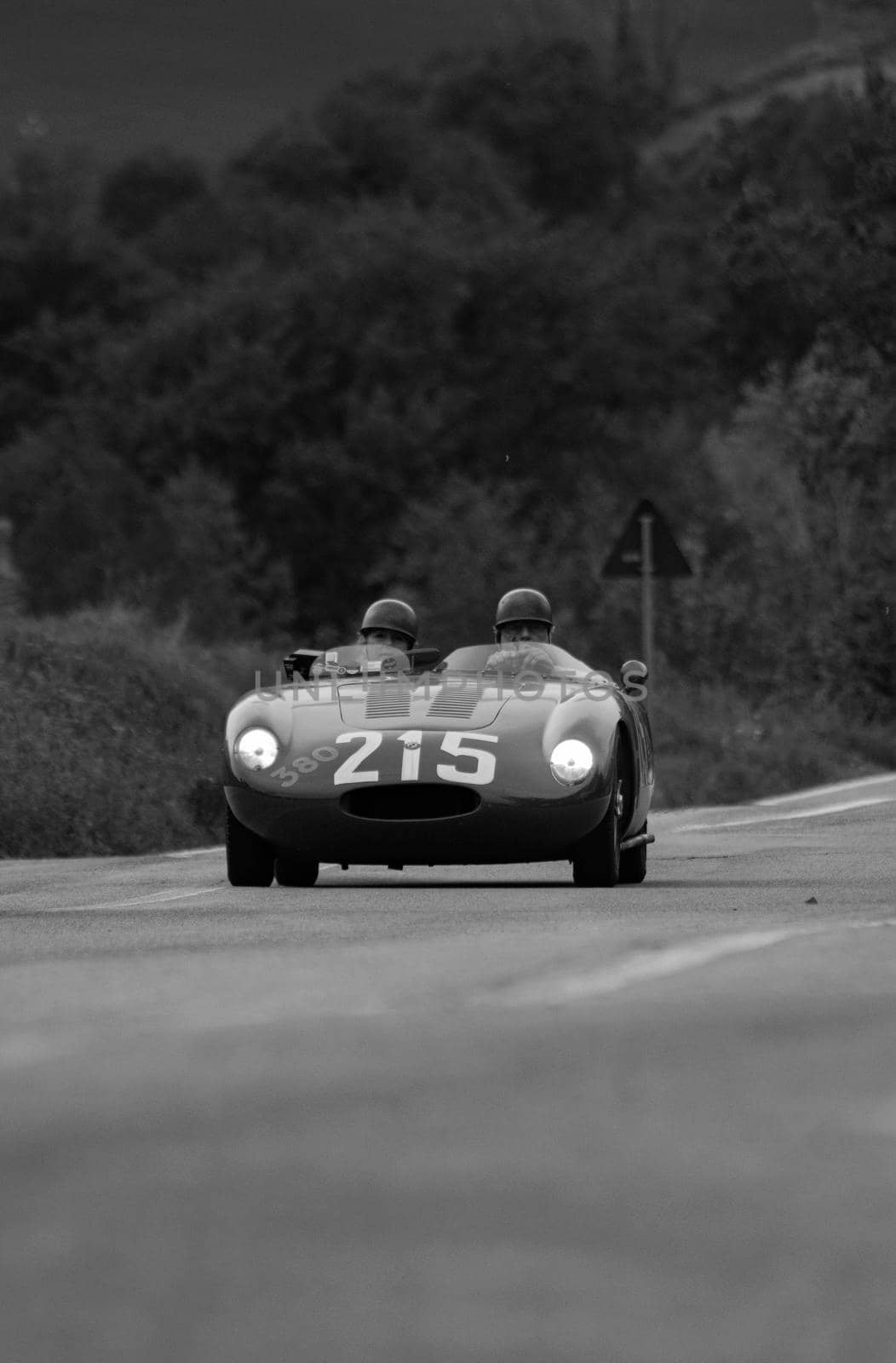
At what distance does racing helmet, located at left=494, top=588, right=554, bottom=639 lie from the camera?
14.6 metres

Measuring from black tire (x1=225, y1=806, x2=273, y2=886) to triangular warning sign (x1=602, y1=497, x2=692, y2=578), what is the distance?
13416mm

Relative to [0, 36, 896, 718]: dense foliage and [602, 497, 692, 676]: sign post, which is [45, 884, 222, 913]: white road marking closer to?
[602, 497, 692, 676]: sign post

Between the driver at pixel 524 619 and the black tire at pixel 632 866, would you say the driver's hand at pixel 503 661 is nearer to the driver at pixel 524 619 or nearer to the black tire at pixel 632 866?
the driver at pixel 524 619

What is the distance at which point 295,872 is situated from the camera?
13.9 metres

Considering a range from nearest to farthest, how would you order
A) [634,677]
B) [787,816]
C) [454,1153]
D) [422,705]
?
1. [454,1153]
2. [422,705]
3. [634,677]
4. [787,816]

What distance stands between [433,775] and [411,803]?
0.23 meters

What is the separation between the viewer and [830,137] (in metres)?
90.9

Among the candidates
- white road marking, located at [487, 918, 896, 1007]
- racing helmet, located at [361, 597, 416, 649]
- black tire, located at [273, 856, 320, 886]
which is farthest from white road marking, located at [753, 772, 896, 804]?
white road marking, located at [487, 918, 896, 1007]

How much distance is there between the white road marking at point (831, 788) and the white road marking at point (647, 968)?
15287 millimetres

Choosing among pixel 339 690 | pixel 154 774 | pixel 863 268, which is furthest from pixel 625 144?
pixel 339 690

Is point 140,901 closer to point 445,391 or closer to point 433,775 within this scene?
point 433,775

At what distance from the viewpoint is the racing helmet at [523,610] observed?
14.6 metres

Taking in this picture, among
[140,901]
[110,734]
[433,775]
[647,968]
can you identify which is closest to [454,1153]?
[647,968]

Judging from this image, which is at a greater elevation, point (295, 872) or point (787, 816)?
point (295, 872)
